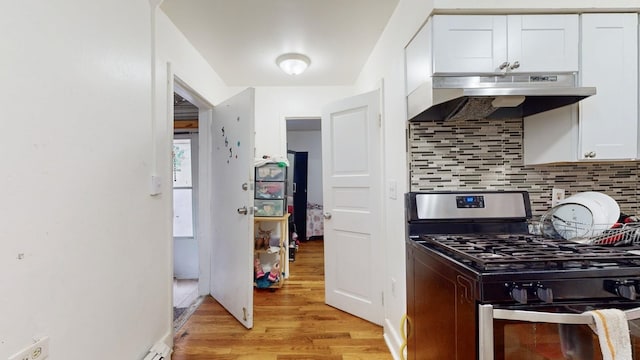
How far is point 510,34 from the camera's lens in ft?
4.30

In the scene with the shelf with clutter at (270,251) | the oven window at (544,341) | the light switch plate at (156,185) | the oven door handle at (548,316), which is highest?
the light switch plate at (156,185)

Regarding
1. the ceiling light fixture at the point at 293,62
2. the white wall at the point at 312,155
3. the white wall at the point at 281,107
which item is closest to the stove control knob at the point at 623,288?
the ceiling light fixture at the point at 293,62

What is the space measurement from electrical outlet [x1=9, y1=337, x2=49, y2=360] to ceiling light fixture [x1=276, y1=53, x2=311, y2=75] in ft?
7.43

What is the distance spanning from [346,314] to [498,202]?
5.09 ft

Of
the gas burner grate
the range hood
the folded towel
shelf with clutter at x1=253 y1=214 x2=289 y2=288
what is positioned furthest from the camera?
shelf with clutter at x1=253 y1=214 x2=289 y2=288

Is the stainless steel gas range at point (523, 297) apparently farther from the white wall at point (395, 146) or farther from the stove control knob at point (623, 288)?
the white wall at point (395, 146)

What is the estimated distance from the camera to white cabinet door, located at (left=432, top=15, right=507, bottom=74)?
129 centimetres

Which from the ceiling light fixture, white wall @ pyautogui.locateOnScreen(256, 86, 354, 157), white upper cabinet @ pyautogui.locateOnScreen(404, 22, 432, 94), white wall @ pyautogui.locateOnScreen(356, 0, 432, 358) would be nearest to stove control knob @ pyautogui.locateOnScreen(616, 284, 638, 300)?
white wall @ pyautogui.locateOnScreen(356, 0, 432, 358)

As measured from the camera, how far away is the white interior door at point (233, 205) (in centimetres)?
214

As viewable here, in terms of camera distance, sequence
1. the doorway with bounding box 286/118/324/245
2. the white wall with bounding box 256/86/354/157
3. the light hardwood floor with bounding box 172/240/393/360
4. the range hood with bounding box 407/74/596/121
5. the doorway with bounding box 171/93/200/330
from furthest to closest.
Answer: the doorway with bounding box 286/118/324/245, the doorway with bounding box 171/93/200/330, the white wall with bounding box 256/86/354/157, the light hardwood floor with bounding box 172/240/393/360, the range hood with bounding box 407/74/596/121

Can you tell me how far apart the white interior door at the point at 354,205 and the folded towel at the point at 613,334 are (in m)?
1.35

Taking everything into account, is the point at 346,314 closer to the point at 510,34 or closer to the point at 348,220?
the point at 348,220

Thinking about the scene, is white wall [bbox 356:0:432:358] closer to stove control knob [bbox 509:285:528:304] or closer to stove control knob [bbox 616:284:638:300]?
stove control knob [bbox 509:285:528:304]

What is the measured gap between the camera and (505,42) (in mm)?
1312
